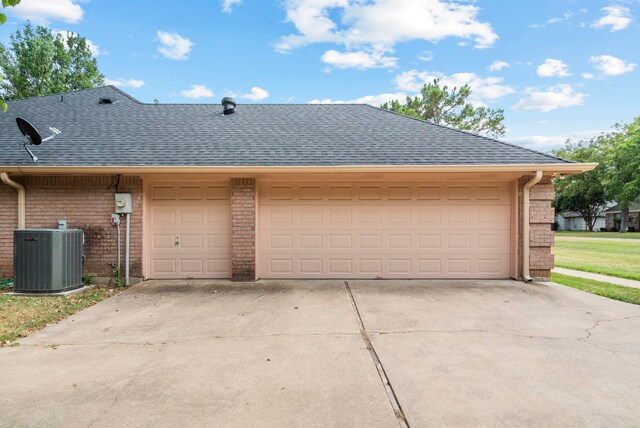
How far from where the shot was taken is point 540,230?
7.08 metres

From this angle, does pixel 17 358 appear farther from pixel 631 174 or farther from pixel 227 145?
pixel 631 174

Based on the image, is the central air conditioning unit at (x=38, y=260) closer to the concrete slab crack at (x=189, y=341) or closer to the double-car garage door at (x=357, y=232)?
the double-car garage door at (x=357, y=232)

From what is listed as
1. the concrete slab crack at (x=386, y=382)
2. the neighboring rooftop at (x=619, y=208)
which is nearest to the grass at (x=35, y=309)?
the concrete slab crack at (x=386, y=382)

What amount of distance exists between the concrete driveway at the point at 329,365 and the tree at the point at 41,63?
2442 cm

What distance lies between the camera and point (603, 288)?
22.2ft

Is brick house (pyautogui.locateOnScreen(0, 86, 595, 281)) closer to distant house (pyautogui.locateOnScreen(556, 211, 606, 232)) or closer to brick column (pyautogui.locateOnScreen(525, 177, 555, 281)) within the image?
brick column (pyautogui.locateOnScreen(525, 177, 555, 281))

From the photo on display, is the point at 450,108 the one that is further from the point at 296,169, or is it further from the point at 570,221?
the point at 570,221

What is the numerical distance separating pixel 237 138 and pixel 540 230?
7219mm

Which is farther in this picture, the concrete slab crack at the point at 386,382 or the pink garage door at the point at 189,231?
the pink garage door at the point at 189,231

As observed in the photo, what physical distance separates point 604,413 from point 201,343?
146 inches

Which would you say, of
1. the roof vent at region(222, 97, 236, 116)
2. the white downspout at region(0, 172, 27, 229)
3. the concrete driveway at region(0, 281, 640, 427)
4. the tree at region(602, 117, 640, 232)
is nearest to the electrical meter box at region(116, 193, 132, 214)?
the white downspout at region(0, 172, 27, 229)

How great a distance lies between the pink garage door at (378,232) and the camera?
741cm

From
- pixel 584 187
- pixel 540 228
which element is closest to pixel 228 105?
pixel 540 228

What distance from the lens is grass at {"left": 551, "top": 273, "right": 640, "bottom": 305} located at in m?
5.94
